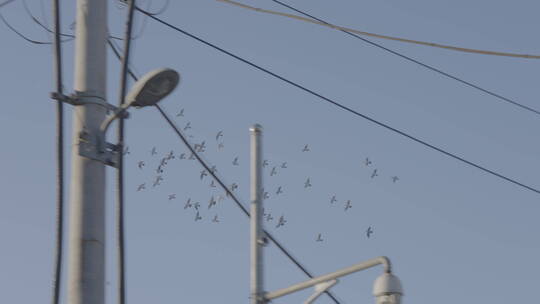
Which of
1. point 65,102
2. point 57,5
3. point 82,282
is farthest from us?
point 57,5

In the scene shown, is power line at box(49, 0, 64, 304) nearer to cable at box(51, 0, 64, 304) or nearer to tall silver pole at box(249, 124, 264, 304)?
cable at box(51, 0, 64, 304)

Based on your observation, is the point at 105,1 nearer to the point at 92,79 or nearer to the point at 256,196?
the point at 92,79

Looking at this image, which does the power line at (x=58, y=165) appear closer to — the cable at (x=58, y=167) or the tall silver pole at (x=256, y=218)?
the cable at (x=58, y=167)

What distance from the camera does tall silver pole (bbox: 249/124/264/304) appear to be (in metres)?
10.8

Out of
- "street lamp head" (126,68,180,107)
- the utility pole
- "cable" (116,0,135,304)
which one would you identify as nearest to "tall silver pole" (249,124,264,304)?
the utility pole

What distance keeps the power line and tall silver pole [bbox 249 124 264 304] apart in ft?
6.82

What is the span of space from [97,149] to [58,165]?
48cm

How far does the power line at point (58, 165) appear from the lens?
31.5ft

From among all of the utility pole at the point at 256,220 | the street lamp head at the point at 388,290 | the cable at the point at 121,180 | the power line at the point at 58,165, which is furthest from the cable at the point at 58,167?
the street lamp head at the point at 388,290

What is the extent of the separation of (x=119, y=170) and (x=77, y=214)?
2.50 ft

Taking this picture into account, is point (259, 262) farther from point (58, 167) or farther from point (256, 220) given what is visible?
point (58, 167)

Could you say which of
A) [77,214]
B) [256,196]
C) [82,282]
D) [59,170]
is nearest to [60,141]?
[59,170]

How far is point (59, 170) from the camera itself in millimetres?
10070

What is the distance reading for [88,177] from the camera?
9711mm
